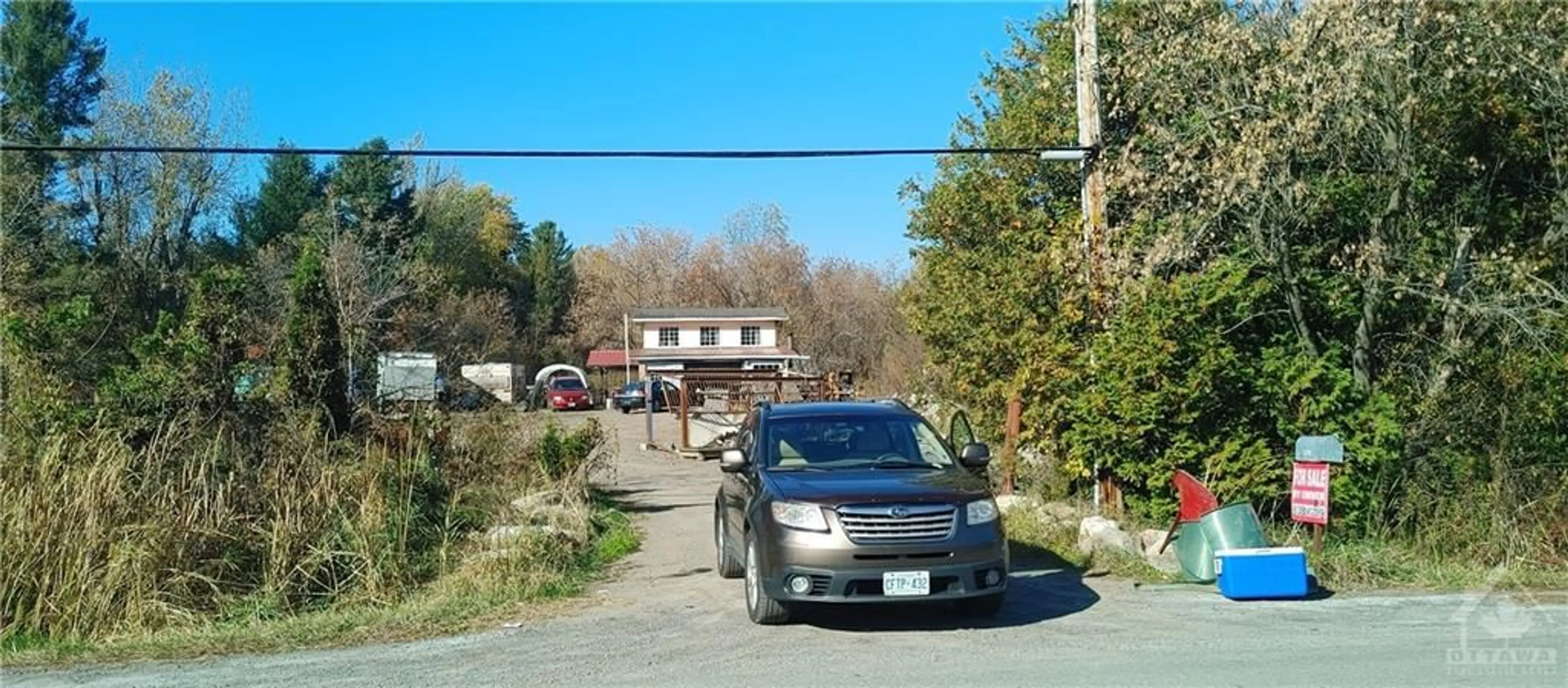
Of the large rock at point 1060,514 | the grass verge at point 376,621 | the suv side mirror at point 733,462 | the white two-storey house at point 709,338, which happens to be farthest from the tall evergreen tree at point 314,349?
the white two-storey house at point 709,338

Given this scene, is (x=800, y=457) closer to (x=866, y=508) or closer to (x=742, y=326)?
(x=866, y=508)

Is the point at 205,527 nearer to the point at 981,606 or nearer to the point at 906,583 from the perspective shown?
the point at 906,583

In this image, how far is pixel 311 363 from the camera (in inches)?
592

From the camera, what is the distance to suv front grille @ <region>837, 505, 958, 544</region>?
8.59 metres

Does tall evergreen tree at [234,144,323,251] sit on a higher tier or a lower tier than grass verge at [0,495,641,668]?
higher

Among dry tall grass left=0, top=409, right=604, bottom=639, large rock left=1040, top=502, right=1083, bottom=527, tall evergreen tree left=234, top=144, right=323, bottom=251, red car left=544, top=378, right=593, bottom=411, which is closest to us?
dry tall grass left=0, top=409, right=604, bottom=639

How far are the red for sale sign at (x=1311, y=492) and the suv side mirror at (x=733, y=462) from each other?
5227mm

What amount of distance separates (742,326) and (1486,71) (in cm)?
5440

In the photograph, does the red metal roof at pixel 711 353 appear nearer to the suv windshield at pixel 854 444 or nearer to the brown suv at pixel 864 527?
the suv windshield at pixel 854 444

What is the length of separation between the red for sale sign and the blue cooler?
134cm

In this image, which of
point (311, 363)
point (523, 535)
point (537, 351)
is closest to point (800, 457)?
point (523, 535)

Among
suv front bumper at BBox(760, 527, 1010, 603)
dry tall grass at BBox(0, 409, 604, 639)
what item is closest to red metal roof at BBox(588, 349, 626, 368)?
dry tall grass at BBox(0, 409, 604, 639)

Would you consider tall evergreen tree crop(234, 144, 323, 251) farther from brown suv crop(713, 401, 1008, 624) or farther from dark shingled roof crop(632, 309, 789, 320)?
brown suv crop(713, 401, 1008, 624)

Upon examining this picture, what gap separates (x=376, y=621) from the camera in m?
9.96
